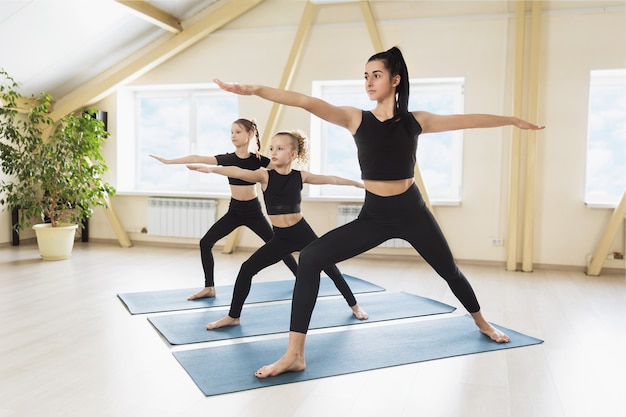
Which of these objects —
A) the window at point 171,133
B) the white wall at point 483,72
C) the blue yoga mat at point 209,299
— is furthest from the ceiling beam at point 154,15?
the blue yoga mat at point 209,299

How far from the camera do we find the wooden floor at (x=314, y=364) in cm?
221

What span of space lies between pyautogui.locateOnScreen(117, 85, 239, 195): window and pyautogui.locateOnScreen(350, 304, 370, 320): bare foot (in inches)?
144

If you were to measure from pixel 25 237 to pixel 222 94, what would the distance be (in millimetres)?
3099

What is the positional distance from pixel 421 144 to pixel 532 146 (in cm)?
126

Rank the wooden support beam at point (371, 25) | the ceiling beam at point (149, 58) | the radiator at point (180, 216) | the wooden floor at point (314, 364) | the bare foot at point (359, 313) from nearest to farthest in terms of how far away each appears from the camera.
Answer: the wooden floor at point (314, 364) < the bare foot at point (359, 313) < the wooden support beam at point (371, 25) < the ceiling beam at point (149, 58) < the radiator at point (180, 216)

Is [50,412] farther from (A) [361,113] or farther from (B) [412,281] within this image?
(B) [412,281]

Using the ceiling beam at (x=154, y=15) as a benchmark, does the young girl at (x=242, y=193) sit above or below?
below

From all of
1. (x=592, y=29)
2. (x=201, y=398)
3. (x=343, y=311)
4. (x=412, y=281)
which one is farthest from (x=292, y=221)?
(x=592, y=29)

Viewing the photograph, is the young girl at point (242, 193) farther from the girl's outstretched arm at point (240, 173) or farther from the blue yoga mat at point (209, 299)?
the girl's outstretched arm at point (240, 173)

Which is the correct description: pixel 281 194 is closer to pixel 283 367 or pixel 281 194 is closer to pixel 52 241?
pixel 283 367

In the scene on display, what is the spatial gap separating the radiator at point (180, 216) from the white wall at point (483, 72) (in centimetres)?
57

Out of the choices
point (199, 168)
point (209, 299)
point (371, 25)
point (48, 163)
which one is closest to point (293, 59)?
point (371, 25)

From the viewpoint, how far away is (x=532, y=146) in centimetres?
548

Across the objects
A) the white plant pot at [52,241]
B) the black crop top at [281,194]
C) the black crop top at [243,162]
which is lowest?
the white plant pot at [52,241]
